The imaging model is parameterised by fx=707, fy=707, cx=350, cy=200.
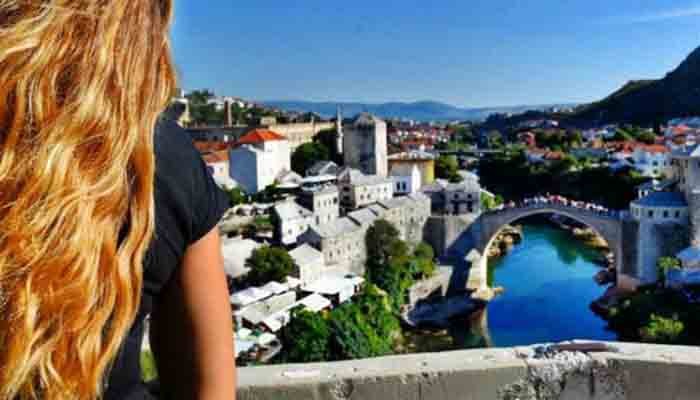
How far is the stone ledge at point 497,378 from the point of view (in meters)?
1.01

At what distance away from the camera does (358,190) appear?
46.2 feet

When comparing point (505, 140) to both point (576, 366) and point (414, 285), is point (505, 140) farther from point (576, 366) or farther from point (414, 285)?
point (576, 366)

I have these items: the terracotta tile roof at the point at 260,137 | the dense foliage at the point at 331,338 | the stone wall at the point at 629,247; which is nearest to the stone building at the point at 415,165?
the terracotta tile roof at the point at 260,137

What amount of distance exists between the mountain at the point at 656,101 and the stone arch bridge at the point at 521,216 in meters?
23.8

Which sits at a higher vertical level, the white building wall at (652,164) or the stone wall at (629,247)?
the white building wall at (652,164)

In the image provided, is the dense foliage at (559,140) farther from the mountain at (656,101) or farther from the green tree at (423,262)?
the green tree at (423,262)

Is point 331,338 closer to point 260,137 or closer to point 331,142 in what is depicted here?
point 260,137

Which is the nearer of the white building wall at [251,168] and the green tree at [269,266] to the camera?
the green tree at [269,266]

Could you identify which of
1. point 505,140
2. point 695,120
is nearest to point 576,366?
point 695,120

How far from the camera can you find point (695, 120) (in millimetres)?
30000

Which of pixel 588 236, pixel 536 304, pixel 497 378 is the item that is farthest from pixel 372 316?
pixel 588 236

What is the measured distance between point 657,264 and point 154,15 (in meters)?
11.8

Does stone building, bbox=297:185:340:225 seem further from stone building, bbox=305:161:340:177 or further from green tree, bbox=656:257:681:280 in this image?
green tree, bbox=656:257:681:280

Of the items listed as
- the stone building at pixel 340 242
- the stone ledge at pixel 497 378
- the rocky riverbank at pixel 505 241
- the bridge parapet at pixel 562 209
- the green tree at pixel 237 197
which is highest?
the stone ledge at pixel 497 378
